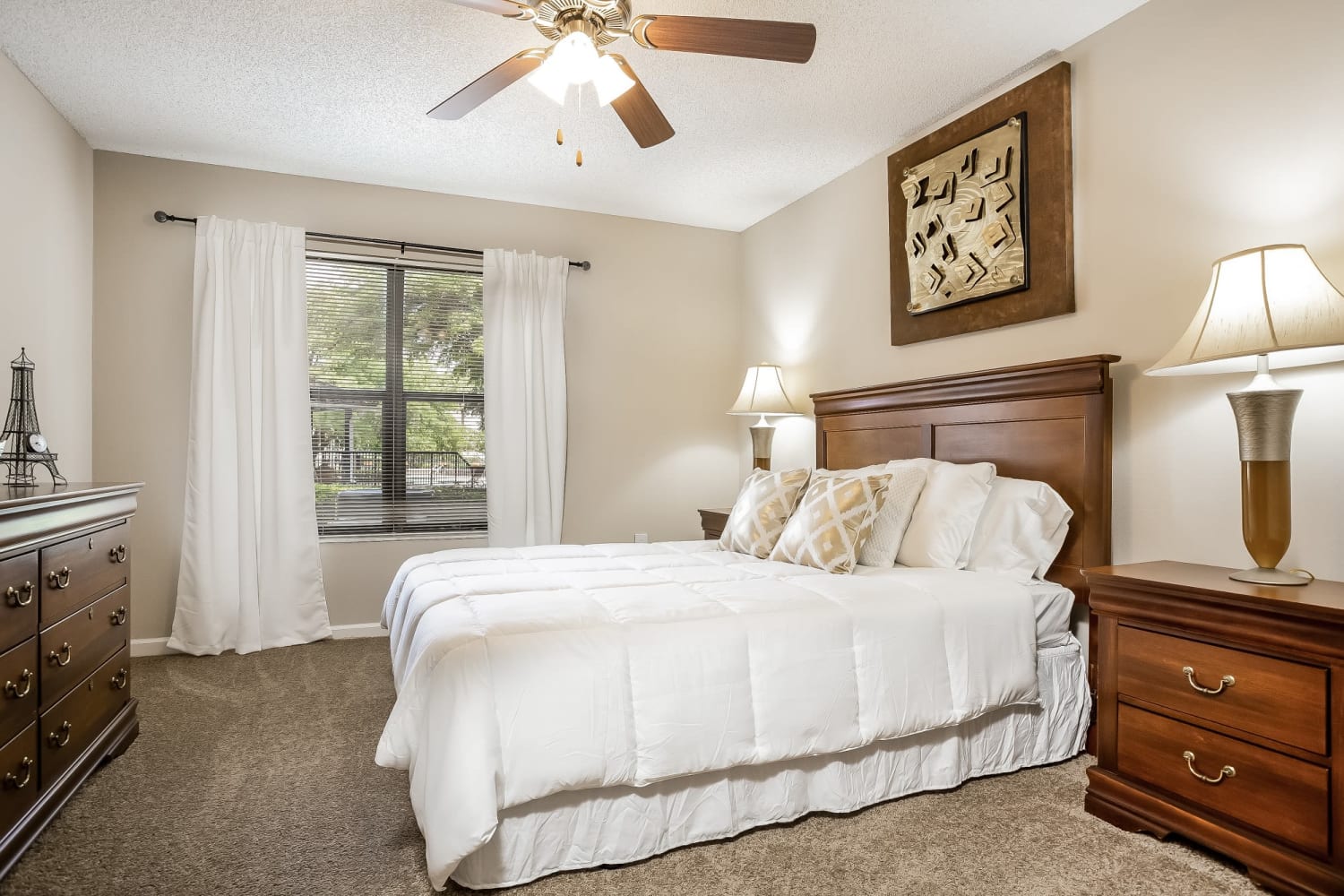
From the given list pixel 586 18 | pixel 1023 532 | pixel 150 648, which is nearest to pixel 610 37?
pixel 586 18

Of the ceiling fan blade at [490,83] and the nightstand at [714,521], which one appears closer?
the ceiling fan blade at [490,83]

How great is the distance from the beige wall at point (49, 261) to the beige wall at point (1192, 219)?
12.7 ft

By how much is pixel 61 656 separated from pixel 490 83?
2.09m

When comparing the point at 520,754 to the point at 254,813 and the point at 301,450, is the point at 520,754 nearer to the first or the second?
the point at 254,813

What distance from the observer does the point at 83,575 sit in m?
2.27

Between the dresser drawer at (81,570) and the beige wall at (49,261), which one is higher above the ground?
the beige wall at (49,261)

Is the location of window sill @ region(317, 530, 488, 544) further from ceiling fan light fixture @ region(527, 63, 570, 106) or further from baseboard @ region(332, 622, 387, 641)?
ceiling fan light fixture @ region(527, 63, 570, 106)

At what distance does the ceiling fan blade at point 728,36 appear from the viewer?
6.62 ft

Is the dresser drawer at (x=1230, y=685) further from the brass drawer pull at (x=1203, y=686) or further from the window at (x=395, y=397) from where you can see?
the window at (x=395, y=397)

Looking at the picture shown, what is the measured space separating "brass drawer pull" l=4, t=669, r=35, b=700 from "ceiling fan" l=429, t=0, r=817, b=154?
2027mm

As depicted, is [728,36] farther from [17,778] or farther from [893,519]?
[17,778]

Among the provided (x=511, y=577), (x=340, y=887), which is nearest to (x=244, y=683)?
(x=511, y=577)

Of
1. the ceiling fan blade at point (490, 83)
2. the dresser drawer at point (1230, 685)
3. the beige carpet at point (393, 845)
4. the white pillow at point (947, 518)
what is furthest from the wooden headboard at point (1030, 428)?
the ceiling fan blade at point (490, 83)

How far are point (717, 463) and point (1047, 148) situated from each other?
280 cm
